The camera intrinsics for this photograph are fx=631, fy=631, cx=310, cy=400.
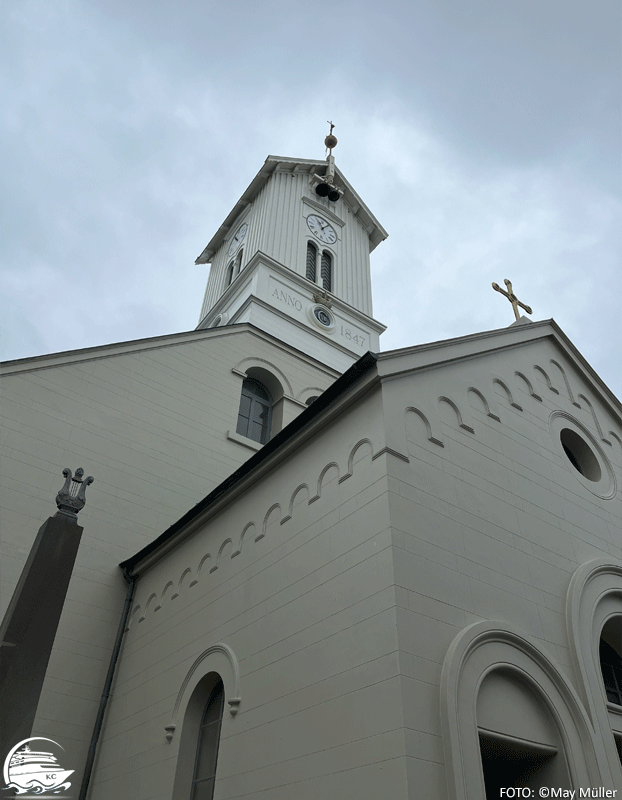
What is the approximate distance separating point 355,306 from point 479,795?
63.2ft

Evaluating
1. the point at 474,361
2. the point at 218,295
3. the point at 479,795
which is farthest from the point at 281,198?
the point at 479,795

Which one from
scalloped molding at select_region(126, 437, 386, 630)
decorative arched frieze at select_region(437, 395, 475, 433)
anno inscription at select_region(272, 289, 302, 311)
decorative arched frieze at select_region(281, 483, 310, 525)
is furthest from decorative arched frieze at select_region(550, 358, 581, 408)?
anno inscription at select_region(272, 289, 302, 311)

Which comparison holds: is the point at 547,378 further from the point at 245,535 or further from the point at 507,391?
the point at 245,535

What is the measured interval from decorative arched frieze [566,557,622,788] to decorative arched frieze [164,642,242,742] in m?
4.52

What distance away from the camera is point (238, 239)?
2662cm

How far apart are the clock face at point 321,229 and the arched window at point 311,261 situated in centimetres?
64

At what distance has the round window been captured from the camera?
12.2 meters

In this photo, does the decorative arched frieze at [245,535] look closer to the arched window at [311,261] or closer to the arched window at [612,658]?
the arched window at [612,658]

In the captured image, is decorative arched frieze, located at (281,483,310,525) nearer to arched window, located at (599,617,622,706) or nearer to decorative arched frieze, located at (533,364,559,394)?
arched window, located at (599,617,622,706)

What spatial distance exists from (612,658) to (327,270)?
17.9m

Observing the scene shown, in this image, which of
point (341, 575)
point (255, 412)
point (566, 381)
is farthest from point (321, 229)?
point (341, 575)

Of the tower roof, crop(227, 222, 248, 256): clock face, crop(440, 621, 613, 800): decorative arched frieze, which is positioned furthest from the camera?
the tower roof

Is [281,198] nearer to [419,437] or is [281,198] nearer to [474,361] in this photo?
[474,361]

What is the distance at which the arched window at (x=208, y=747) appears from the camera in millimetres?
8930
